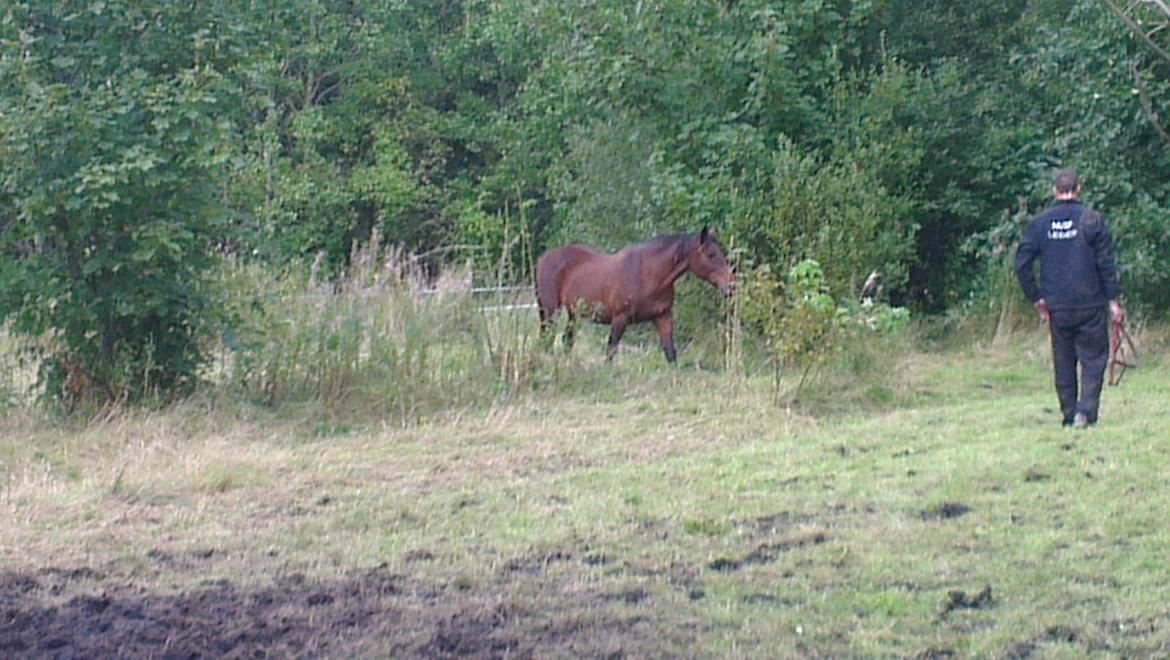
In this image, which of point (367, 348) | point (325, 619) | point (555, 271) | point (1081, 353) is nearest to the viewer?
point (325, 619)

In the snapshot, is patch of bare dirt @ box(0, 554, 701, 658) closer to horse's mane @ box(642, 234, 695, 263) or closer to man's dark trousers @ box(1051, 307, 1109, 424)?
man's dark trousers @ box(1051, 307, 1109, 424)

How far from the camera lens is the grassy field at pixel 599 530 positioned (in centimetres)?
604

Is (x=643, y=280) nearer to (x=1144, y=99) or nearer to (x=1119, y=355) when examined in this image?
(x=1119, y=355)

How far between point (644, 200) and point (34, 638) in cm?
1363

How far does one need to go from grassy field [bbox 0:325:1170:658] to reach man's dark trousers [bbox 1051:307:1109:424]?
262 millimetres

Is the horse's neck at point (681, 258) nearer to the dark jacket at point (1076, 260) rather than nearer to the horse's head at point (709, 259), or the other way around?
the horse's head at point (709, 259)

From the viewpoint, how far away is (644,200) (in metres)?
18.9

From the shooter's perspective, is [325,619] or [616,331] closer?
[325,619]

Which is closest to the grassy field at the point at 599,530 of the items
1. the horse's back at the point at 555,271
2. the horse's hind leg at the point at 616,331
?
the horse's hind leg at the point at 616,331

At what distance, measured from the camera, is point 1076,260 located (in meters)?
10.1

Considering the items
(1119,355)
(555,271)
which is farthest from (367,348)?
(1119,355)

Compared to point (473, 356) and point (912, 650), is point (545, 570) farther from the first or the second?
point (473, 356)

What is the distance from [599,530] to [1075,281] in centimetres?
422

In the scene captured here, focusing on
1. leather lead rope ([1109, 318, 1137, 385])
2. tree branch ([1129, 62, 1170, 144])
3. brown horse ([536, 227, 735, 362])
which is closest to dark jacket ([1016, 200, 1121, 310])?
leather lead rope ([1109, 318, 1137, 385])
